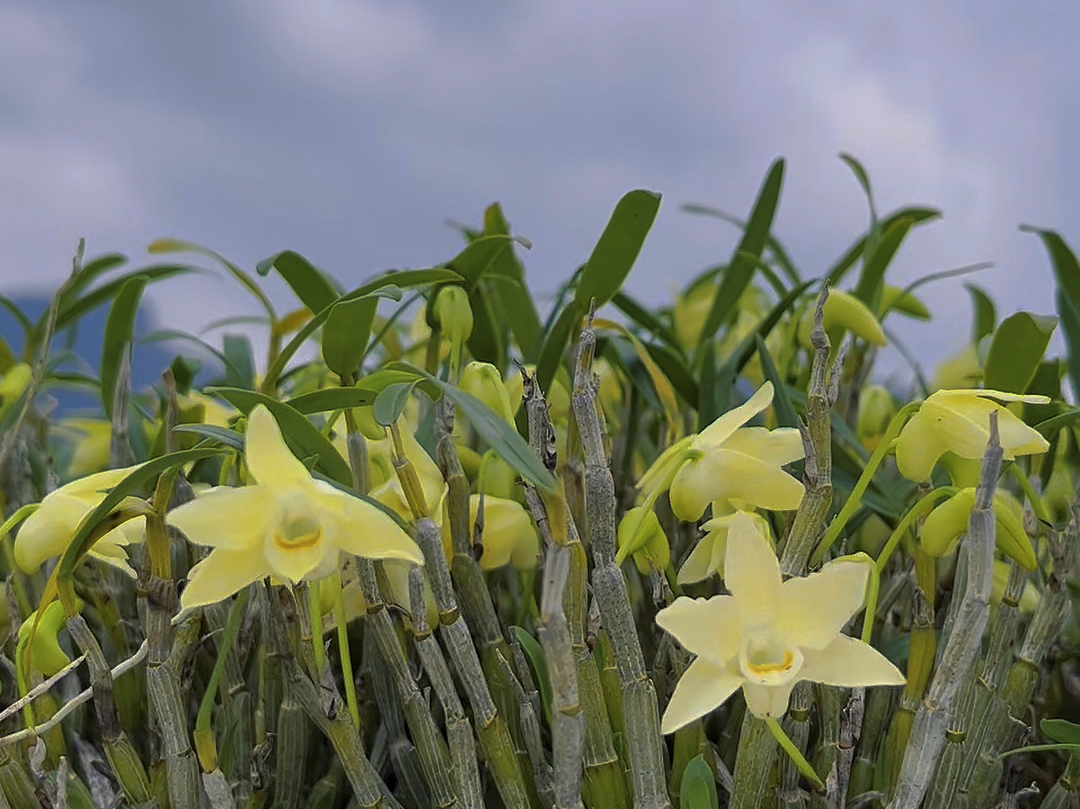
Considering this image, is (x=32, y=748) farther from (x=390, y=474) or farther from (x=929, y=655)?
(x=929, y=655)

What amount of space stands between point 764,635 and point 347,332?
0.71 ft

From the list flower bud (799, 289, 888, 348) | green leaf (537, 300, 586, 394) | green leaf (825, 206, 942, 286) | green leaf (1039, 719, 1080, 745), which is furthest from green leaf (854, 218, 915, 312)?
green leaf (1039, 719, 1080, 745)

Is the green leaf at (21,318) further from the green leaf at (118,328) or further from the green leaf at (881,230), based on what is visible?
the green leaf at (881,230)

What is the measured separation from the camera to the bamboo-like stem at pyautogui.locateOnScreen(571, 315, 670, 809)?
367 millimetres

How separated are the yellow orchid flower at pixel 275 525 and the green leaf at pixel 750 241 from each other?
0.44 meters

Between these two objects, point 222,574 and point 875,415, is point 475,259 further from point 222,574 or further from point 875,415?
point 875,415

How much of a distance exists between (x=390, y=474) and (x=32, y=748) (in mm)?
204

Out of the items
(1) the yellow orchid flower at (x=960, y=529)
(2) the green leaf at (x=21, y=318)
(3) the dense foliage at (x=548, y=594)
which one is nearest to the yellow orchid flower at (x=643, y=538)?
(3) the dense foliage at (x=548, y=594)

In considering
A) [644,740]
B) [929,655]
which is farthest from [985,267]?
[644,740]

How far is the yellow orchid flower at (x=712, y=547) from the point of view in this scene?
42cm

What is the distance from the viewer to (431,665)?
0.42m

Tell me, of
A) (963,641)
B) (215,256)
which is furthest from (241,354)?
(963,641)

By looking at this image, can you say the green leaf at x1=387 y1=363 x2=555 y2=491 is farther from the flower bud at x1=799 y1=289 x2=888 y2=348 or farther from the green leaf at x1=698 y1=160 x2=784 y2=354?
the green leaf at x1=698 y1=160 x2=784 y2=354

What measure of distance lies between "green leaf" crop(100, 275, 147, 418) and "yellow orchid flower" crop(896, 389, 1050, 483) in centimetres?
48
